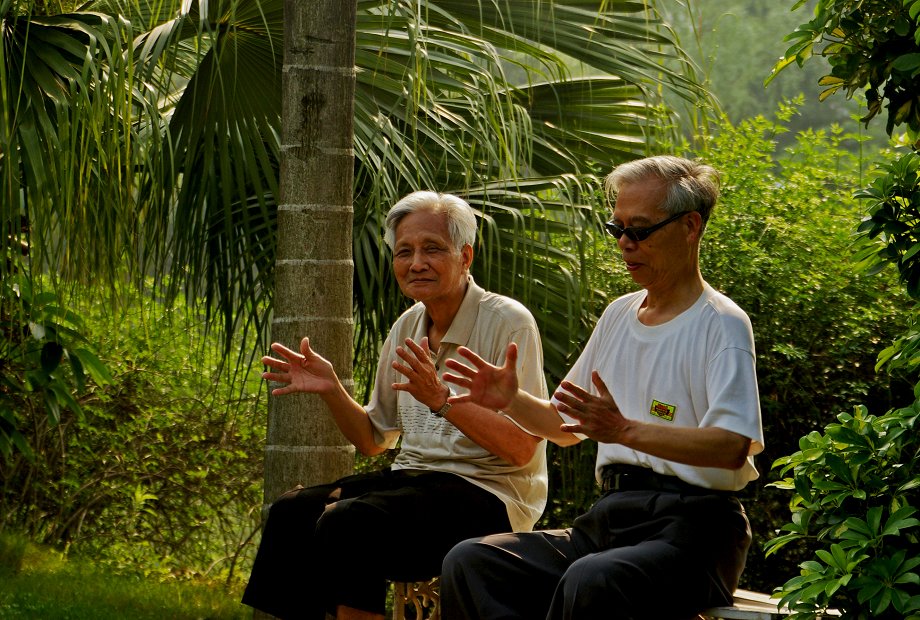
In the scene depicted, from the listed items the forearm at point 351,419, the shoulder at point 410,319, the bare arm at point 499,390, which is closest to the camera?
the bare arm at point 499,390

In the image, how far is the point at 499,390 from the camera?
2.99m

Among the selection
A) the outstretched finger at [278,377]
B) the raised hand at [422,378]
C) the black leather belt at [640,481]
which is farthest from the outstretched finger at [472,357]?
the outstretched finger at [278,377]

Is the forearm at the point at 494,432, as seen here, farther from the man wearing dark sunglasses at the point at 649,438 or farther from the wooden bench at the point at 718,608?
the wooden bench at the point at 718,608

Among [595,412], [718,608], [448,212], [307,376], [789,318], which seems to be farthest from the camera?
[789,318]

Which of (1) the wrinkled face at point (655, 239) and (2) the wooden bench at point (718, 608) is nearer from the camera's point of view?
(2) the wooden bench at point (718, 608)

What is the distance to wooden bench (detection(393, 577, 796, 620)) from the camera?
2.63 metres

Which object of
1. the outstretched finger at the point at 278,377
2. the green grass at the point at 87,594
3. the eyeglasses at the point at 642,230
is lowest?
the green grass at the point at 87,594

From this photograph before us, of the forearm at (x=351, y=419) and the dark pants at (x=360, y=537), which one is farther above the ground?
the forearm at (x=351, y=419)

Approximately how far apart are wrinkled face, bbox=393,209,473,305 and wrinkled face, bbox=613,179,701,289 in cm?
68

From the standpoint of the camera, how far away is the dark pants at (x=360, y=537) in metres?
3.21

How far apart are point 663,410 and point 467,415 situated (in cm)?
60

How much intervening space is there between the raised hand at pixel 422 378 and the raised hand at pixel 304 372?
33cm

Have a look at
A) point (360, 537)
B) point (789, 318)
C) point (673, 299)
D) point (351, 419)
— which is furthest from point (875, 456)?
point (789, 318)

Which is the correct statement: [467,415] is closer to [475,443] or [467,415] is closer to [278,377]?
[475,443]
